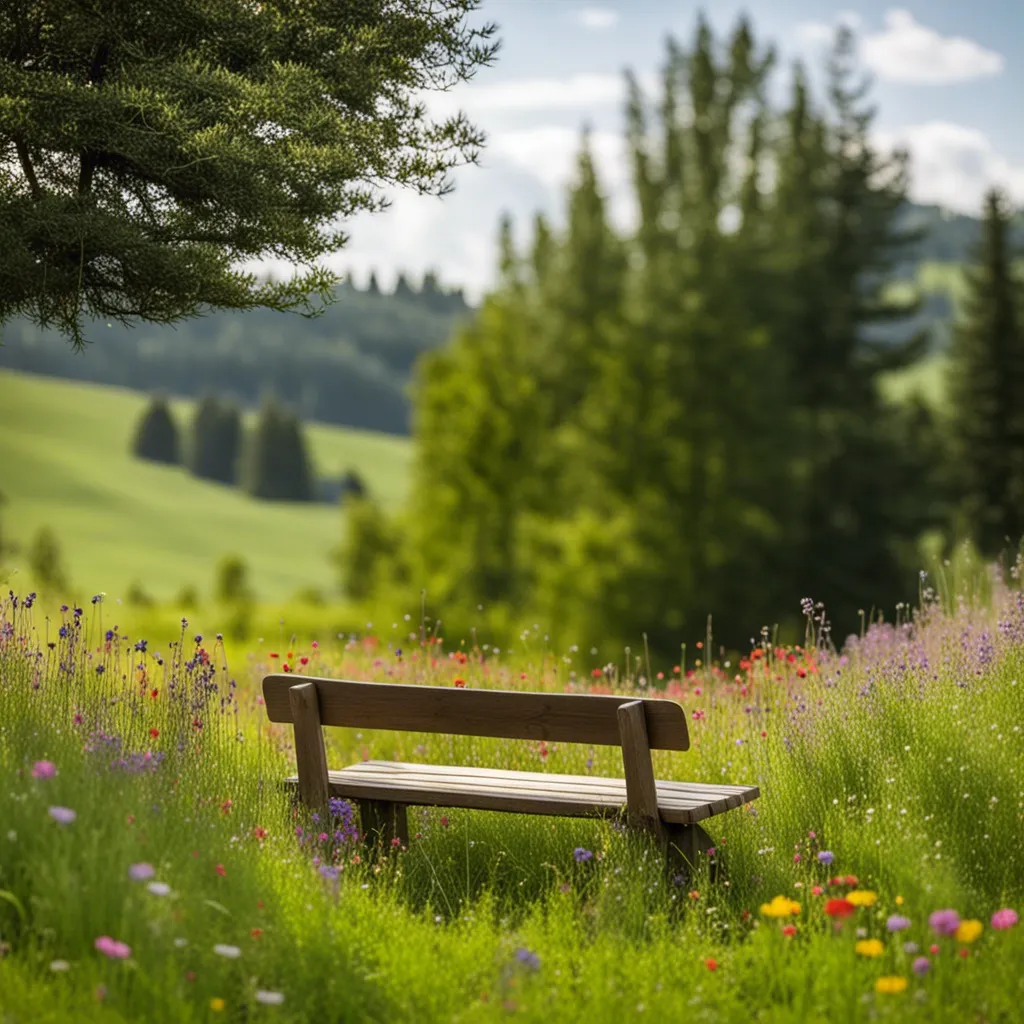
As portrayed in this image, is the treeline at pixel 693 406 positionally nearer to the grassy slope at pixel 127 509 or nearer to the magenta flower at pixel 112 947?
the magenta flower at pixel 112 947

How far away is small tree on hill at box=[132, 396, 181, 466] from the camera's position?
12300 centimetres

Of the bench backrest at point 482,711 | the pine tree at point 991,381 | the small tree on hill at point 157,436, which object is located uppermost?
the pine tree at point 991,381

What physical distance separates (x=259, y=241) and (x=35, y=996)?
522cm

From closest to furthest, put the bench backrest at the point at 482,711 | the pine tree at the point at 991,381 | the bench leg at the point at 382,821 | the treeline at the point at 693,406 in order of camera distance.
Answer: the bench backrest at the point at 482,711 → the bench leg at the point at 382,821 → the treeline at the point at 693,406 → the pine tree at the point at 991,381

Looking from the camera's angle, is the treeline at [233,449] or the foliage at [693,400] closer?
the foliage at [693,400]

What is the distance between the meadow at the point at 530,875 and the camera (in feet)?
13.4

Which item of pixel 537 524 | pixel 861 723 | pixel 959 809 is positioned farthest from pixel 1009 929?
pixel 537 524

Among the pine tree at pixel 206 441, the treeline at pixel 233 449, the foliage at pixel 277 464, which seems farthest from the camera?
the pine tree at pixel 206 441

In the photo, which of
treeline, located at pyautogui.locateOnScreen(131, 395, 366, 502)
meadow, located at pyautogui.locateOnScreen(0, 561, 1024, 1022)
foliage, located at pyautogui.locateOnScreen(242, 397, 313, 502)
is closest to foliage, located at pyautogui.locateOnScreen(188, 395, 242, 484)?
treeline, located at pyautogui.locateOnScreen(131, 395, 366, 502)

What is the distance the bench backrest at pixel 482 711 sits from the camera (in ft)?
17.0

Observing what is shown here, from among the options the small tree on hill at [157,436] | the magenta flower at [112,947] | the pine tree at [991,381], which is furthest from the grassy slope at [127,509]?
the magenta flower at [112,947]

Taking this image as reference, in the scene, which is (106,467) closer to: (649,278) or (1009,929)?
(649,278)

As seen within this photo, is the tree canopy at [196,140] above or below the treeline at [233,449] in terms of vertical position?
above

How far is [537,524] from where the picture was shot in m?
31.0
